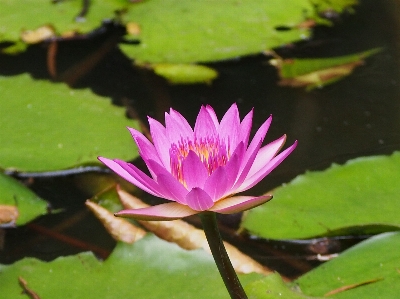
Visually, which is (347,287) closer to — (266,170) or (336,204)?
(336,204)

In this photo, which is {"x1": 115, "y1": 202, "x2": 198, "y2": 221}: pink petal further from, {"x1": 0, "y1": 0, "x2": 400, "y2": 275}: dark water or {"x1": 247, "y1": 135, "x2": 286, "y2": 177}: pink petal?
{"x1": 0, "y1": 0, "x2": 400, "y2": 275}: dark water

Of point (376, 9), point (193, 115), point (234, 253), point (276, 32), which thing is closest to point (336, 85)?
point (276, 32)

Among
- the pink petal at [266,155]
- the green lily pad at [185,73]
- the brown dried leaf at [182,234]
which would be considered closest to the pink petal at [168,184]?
the pink petal at [266,155]

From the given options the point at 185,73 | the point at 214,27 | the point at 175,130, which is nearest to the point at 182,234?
the point at 175,130

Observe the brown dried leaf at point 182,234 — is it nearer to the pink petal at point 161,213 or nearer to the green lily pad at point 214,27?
the pink petal at point 161,213

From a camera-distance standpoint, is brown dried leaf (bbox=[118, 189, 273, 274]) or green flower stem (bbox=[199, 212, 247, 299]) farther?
brown dried leaf (bbox=[118, 189, 273, 274])

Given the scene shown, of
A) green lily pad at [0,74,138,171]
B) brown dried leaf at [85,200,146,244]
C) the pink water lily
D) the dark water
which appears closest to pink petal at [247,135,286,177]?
the pink water lily

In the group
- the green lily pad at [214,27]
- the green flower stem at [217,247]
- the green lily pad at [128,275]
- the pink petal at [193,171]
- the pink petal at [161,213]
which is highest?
the pink petal at [193,171]
